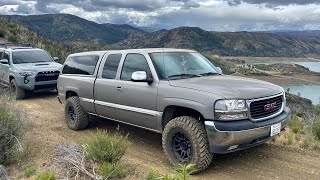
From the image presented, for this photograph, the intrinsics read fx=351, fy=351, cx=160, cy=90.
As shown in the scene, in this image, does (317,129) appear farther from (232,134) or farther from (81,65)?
(81,65)

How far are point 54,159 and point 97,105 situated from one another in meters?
1.66

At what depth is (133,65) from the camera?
6098mm

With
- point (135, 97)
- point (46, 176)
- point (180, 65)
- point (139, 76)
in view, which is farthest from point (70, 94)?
point (46, 176)

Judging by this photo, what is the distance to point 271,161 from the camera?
5.61 meters

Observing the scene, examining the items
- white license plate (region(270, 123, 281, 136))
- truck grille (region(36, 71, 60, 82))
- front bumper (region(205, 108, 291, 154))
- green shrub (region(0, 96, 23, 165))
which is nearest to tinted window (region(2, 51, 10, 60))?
truck grille (region(36, 71, 60, 82))

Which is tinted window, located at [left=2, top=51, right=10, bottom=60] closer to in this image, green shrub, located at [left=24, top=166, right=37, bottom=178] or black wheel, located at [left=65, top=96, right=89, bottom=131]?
black wheel, located at [left=65, top=96, right=89, bottom=131]

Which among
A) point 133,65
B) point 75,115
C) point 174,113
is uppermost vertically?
point 133,65

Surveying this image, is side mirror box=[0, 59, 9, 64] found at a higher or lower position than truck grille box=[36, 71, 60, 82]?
higher

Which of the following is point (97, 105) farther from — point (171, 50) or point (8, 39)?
point (8, 39)

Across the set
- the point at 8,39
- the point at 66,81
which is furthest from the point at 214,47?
the point at 66,81

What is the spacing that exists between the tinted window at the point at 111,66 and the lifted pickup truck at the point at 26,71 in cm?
552

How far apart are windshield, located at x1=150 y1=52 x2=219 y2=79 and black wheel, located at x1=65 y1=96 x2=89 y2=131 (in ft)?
7.71

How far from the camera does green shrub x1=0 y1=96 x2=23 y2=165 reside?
5.50 metres

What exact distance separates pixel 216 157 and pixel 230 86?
56.8 inches
